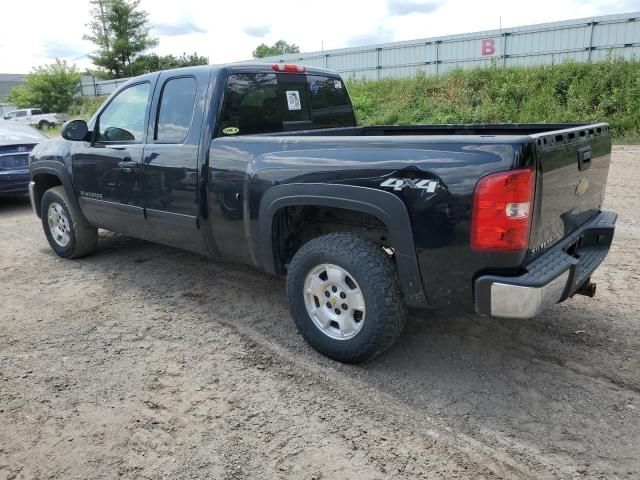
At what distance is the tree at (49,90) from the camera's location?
40.2 metres

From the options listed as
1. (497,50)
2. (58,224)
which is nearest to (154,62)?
(497,50)

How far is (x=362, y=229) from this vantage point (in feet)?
11.2

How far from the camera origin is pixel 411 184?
9.08 ft

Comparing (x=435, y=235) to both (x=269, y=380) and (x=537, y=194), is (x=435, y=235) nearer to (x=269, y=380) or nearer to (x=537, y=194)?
(x=537, y=194)

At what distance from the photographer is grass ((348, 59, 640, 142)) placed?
15180 millimetres

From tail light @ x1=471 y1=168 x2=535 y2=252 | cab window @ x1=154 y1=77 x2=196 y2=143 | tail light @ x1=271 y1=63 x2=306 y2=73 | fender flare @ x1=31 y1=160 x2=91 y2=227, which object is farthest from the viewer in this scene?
fender flare @ x1=31 y1=160 x2=91 y2=227

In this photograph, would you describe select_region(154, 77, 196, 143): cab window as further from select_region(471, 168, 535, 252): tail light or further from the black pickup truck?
select_region(471, 168, 535, 252): tail light

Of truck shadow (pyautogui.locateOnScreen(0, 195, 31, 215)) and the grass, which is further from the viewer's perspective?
the grass

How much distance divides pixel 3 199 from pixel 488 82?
50.3 feet

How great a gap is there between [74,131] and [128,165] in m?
0.77

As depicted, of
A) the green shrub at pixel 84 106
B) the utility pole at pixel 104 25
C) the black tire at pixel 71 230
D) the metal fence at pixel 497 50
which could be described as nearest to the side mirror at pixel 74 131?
the black tire at pixel 71 230

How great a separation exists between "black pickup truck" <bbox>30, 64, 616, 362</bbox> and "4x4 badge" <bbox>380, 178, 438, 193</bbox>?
1cm

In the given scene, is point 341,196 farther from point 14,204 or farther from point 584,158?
point 14,204

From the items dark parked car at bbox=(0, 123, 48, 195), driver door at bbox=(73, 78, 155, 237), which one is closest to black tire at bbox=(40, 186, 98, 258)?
driver door at bbox=(73, 78, 155, 237)
